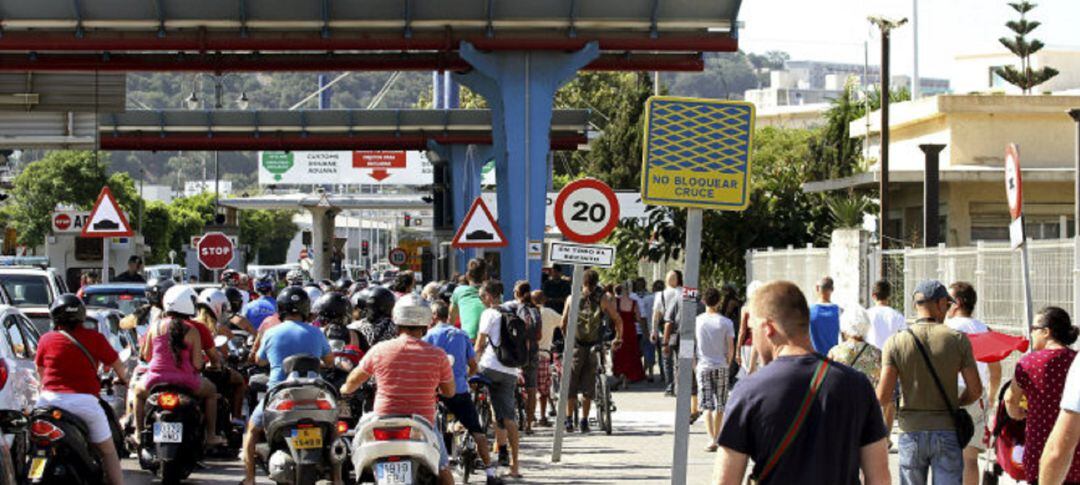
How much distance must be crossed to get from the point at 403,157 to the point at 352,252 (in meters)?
78.8

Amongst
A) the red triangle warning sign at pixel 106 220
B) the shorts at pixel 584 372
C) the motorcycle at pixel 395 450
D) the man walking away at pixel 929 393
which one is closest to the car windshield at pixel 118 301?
the red triangle warning sign at pixel 106 220

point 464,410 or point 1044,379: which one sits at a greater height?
point 1044,379

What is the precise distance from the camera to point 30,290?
73.5ft

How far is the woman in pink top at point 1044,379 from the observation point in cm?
981

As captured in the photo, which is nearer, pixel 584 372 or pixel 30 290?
pixel 584 372

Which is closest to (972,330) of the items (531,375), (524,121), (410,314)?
(410,314)

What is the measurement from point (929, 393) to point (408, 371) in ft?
10.2

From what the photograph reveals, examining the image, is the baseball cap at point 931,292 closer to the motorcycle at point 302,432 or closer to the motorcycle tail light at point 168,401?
the motorcycle at point 302,432

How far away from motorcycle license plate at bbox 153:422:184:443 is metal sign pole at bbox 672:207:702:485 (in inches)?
220

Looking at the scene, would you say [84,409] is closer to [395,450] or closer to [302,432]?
[302,432]

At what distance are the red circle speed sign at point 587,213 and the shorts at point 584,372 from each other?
149 inches

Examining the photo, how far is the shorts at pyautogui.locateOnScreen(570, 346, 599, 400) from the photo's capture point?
21.2m

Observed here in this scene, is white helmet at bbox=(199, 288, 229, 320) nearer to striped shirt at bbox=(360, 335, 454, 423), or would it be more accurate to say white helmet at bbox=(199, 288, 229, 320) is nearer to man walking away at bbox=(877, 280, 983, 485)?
striped shirt at bbox=(360, 335, 454, 423)

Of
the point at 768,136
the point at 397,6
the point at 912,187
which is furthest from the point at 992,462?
the point at 768,136
